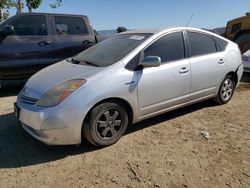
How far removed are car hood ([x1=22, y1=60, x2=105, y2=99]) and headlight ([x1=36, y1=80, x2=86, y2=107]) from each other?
9cm

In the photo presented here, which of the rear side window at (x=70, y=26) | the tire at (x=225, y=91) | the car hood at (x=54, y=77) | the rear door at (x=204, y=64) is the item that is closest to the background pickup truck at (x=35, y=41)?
the rear side window at (x=70, y=26)

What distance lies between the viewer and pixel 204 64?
4535 mm

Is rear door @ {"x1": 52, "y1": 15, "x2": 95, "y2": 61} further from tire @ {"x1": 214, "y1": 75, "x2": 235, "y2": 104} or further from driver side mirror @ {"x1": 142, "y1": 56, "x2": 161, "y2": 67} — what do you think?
tire @ {"x1": 214, "y1": 75, "x2": 235, "y2": 104}

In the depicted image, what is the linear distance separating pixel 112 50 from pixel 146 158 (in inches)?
68.0

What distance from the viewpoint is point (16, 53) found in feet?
19.2

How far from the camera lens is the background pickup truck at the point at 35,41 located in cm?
578

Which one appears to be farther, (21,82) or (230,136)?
(21,82)

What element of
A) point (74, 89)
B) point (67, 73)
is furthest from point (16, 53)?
point (74, 89)

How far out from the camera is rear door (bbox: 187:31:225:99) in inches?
175

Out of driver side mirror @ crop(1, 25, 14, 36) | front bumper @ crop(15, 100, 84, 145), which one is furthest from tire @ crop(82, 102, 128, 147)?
driver side mirror @ crop(1, 25, 14, 36)

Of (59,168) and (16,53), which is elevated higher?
(16,53)

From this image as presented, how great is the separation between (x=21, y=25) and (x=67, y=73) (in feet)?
9.91

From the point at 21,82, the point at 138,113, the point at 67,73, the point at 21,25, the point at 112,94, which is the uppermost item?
the point at 21,25

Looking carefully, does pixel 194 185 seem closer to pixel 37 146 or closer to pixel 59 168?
pixel 59 168
